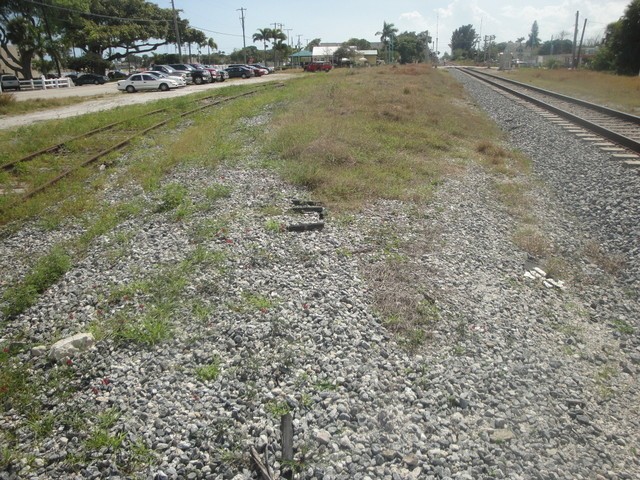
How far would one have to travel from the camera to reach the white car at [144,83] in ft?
120

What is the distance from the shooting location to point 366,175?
10742 millimetres

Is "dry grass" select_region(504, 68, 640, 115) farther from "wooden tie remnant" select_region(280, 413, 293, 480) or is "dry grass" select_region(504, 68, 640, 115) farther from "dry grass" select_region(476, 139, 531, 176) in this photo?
"wooden tie remnant" select_region(280, 413, 293, 480)

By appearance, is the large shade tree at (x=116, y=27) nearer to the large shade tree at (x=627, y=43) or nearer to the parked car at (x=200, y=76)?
the parked car at (x=200, y=76)

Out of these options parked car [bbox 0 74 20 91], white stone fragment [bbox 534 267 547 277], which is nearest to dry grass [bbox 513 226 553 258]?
white stone fragment [bbox 534 267 547 277]

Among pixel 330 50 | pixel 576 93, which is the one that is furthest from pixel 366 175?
pixel 330 50

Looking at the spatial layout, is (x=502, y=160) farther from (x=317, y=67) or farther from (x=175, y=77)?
(x=317, y=67)

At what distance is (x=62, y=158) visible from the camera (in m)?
13.1

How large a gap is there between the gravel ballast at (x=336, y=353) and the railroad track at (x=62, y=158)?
2.67 m

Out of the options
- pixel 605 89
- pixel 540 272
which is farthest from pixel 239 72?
pixel 540 272

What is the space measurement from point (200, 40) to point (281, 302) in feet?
319

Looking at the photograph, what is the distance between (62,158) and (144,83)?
26811 millimetres

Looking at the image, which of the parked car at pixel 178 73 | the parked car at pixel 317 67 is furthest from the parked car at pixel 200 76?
the parked car at pixel 317 67

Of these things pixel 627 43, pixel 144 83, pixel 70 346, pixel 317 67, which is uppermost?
pixel 627 43

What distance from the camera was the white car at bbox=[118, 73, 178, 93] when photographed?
36.6 metres
